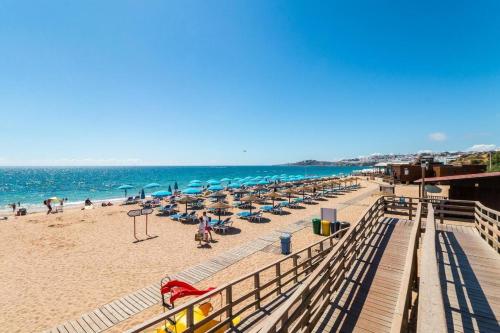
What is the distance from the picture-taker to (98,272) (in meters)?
9.27

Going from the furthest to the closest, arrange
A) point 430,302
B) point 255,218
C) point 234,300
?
point 255,218 < point 234,300 < point 430,302

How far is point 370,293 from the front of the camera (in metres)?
5.13

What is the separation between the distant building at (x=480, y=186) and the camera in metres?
11.9

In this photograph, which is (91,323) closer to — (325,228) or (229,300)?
(229,300)

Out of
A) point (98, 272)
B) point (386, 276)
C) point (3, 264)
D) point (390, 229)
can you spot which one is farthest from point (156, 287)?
point (390, 229)

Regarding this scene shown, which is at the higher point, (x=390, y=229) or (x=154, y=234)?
(x=390, y=229)

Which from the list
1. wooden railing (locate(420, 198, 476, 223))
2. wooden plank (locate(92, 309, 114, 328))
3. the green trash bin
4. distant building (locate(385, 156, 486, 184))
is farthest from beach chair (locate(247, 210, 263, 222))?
distant building (locate(385, 156, 486, 184))

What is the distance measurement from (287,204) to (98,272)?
16420 mm

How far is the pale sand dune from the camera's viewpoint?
7.18 metres

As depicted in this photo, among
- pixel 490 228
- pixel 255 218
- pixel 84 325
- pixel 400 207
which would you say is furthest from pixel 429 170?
pixel 84 325

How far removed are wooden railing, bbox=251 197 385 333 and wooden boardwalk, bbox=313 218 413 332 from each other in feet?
0.66

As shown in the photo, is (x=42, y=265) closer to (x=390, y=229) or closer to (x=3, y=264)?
(x=3, y=264)

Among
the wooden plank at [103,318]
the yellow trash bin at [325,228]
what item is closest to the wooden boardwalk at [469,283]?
the yellow trash bin at [325,228]

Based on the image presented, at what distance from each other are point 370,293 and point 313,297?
1.63 metres
